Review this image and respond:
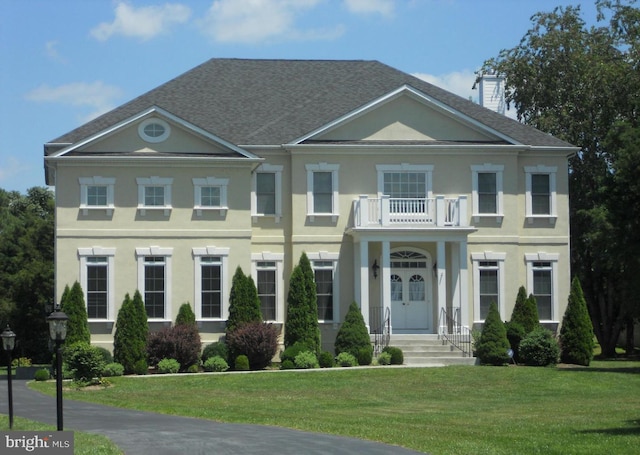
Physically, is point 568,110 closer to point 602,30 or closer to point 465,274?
point 602,30

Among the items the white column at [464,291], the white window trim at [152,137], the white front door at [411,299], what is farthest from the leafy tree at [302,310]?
the white window trim at [152,137]

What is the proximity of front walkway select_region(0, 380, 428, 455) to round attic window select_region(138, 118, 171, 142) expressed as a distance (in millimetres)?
13867

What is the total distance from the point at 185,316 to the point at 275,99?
30.5 ft

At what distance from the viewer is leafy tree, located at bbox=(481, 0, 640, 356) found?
148 feet

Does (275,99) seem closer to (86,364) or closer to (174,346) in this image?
(174,346)

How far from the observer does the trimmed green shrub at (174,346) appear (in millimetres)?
34875

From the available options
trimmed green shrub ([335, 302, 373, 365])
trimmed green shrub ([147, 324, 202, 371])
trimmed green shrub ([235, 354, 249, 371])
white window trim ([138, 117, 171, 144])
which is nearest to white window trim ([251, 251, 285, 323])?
trimmed green shrub ([335, 302, 373, 365])

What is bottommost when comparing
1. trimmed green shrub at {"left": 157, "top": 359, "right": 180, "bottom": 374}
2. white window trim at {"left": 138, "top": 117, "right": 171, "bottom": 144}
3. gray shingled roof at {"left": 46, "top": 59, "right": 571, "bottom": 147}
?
trimmed green shrub at {"left": 157, "top": 359, "right": 180, "bottom": 374}

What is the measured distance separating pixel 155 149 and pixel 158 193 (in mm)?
1451

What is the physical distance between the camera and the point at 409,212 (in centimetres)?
3781

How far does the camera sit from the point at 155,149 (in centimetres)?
3700

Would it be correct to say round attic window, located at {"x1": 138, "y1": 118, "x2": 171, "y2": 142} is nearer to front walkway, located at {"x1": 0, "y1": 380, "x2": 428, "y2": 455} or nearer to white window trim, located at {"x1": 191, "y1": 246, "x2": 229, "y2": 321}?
white window trim, located at {"x1": 191, "y1": 246, "x2": 229, "y2": 321}

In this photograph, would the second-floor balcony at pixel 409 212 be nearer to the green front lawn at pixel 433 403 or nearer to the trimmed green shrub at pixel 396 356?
the trimmed green shrub at pixel 396 356

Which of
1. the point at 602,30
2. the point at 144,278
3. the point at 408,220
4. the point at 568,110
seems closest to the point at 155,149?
the point at 144,278
